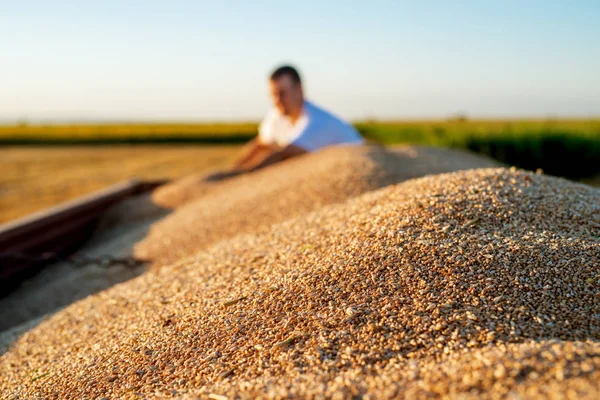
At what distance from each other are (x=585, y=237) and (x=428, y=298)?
844mm

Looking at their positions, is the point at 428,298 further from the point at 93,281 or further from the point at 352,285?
the point at 93,281

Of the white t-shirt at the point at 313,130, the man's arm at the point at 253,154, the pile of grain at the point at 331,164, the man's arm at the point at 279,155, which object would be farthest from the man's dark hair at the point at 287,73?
the pile of grain at the point at 331,164

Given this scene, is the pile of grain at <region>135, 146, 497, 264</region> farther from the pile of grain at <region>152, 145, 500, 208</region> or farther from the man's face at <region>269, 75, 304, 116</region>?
the man's face at <region>269, 75, 304, 116</region>

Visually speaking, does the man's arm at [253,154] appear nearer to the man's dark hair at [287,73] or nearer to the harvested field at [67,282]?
the man's dark hair at [287,73]

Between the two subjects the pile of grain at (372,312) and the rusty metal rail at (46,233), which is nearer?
the pile of grain at (372,312)

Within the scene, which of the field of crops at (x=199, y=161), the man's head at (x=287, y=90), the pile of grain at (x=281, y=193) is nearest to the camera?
the pile of grain at (x=281, y=193)

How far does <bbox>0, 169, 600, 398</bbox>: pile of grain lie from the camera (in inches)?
56.3

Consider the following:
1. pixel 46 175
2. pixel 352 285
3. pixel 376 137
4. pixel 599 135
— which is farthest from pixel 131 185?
pixel 376 137

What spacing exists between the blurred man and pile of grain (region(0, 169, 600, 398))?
252cm

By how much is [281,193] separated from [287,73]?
5.93 feet

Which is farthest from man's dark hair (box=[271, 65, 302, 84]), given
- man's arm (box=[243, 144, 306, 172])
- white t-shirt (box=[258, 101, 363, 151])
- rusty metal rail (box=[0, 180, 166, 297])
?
rusty metal rail (box=[0, 180, 166, 297])

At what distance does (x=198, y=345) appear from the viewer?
1.85 meters

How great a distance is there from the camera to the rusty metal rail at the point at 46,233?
141 inches

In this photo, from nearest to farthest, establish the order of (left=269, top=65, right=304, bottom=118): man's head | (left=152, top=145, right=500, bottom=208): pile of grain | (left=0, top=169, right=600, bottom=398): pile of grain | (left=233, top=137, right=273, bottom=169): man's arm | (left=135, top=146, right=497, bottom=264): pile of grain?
1. (left=0, top=169, right=600, bottom=398): pile of grain
2. (left=135, top=146, right=497, bottom=264): pile of grain
3. (left=152, top=145, right=500, bottom=208): pile of grain
4. (left=269, top=65, right=304, bottom=118): man's head
5. (left=233, top=137, right=273, bottom=169): man's arm
